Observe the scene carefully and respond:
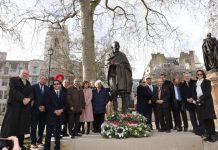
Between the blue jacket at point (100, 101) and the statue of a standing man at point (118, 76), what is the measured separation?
536 mm

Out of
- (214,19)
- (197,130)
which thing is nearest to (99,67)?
(214,19)

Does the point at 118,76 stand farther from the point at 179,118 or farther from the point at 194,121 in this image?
the point at 194,121

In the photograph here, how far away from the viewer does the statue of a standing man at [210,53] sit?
37.9ft

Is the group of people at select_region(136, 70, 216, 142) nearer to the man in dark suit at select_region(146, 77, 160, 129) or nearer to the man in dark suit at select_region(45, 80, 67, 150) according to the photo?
the man in dark suit at select_region(146, 77, 160, 129)

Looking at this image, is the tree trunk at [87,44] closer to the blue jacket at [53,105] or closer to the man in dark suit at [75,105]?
the man in dark suit at [75,105]

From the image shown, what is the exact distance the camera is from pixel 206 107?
7695 millimetres

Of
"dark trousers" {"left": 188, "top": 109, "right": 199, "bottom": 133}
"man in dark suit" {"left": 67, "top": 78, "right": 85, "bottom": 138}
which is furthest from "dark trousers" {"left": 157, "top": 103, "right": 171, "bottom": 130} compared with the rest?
"man in dark suit" {"left": 67, "top": 78, "right": 85, "bottom": 138}

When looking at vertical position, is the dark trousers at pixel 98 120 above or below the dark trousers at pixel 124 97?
below

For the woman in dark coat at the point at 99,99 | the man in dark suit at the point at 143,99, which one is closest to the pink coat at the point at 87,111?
the woman in dark coat at the point at 99,99

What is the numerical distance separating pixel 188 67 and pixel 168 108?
64.9 m

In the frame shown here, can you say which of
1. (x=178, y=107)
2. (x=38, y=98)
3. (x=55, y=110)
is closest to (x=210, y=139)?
(x=178, y=107)

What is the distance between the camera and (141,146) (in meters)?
7.26

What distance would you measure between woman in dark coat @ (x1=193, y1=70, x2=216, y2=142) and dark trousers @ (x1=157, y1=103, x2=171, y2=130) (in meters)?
1.31

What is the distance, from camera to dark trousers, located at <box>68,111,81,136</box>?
8.33 m
